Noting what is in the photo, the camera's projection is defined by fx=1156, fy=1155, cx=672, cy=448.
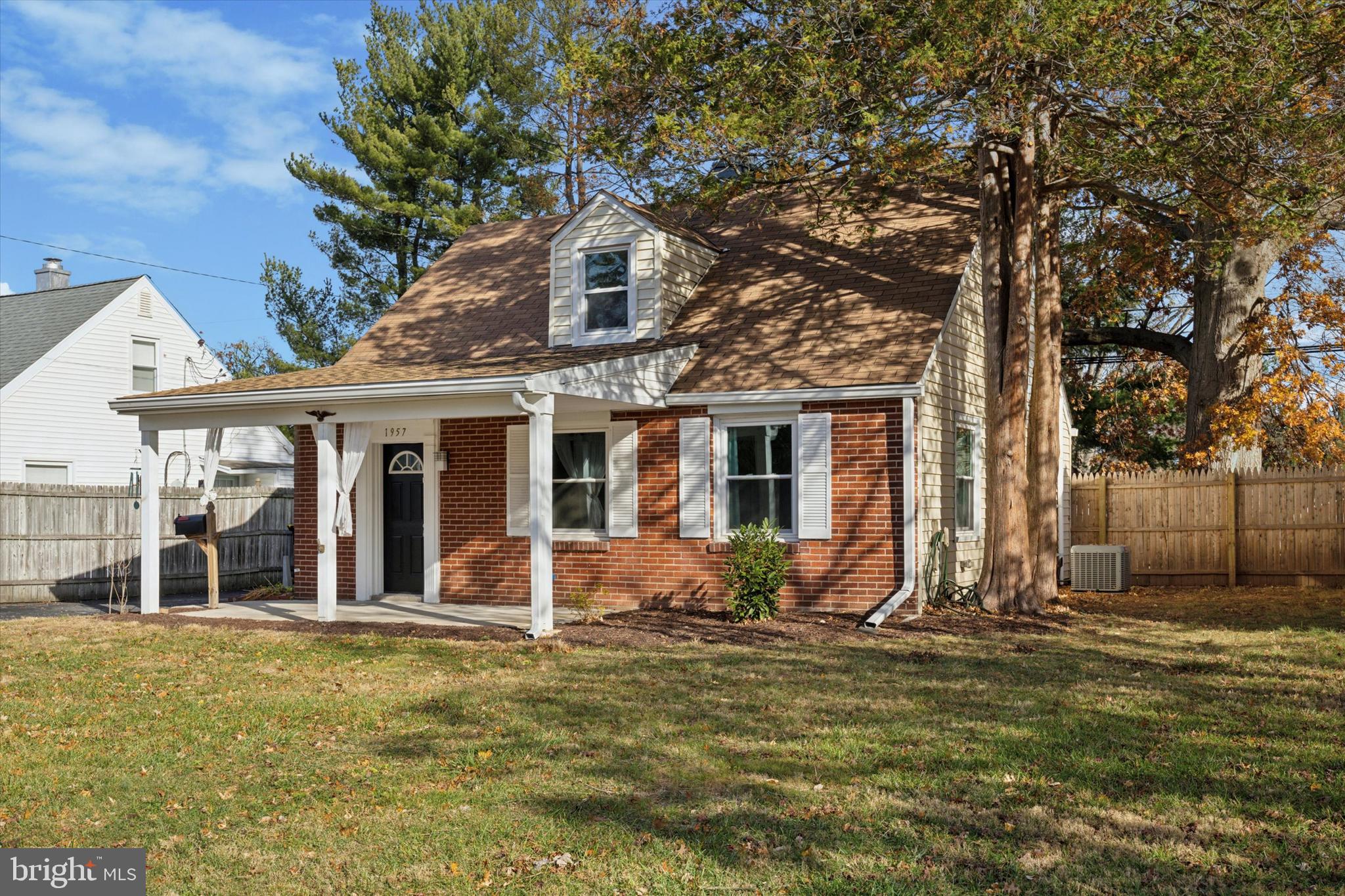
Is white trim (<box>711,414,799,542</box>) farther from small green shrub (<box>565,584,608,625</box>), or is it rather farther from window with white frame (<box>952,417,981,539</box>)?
A: window with white frame (<box>952,417,981,539</box>)

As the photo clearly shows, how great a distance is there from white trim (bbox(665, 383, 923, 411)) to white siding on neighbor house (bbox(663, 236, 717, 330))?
80.1 inches

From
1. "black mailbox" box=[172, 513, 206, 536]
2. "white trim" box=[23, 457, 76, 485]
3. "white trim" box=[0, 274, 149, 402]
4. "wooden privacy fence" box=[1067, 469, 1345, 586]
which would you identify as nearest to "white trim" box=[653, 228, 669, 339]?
"black mailbox" box=[172, 513, 206, 536]

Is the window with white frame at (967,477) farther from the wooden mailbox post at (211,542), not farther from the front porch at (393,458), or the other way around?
the wooden mailbox post at (211,542)

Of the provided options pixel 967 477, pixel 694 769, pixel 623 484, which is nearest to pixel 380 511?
pixel 623 484

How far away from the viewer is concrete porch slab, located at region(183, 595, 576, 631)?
44.8 ft

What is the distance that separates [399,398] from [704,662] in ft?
15.9

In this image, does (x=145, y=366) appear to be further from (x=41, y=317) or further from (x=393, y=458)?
(x=393, y=458)

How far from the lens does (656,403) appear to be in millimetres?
14391

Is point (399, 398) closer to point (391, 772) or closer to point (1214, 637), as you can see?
point (391, 772)

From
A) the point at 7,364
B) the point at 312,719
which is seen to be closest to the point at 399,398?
the point at 312,719

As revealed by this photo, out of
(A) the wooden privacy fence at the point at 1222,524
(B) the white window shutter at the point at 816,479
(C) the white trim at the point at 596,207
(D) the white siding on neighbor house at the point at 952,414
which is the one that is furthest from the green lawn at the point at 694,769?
(A) the wooden privacy fence at the point at 1222,524

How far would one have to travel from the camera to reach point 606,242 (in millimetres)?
16094

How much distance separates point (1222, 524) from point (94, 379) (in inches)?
885

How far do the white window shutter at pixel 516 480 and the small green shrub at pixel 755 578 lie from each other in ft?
11.4
